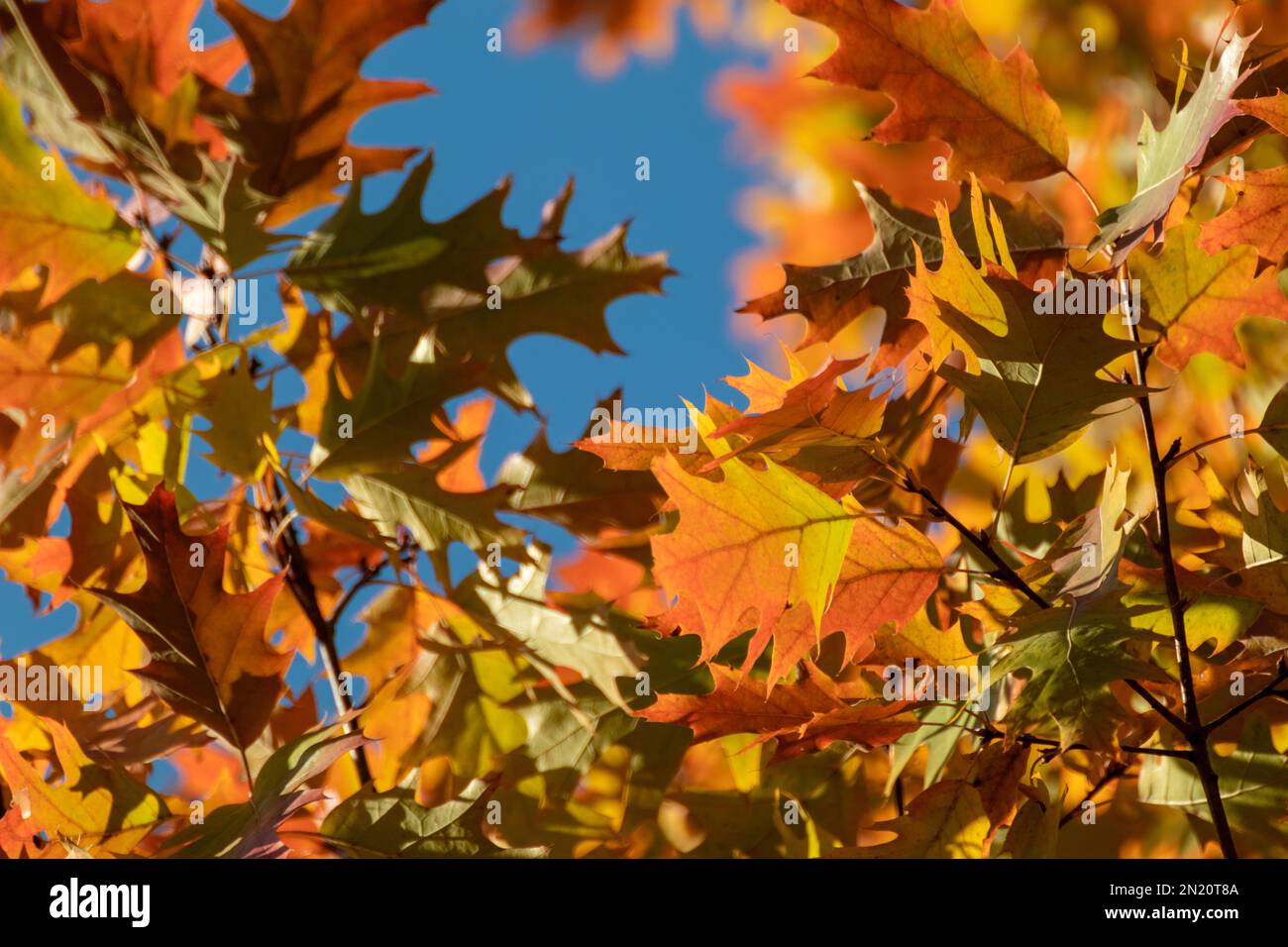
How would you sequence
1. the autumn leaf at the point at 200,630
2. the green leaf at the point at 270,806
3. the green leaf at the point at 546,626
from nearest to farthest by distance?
the green leaf at the point at 270,806 → the autumn leaf at the point at 200,630 → the green leaf at the point at 546,626

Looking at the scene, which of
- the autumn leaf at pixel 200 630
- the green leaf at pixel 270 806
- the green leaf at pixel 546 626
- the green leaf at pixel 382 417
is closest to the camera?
the green leaf at pixel 270 806

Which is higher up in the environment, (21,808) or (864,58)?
(864,58)

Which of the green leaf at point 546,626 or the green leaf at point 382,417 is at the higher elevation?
the green leaf at point 382,417

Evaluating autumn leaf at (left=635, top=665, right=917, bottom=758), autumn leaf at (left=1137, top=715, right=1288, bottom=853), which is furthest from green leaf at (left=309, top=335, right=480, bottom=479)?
autumn leaf at (left=1137, top=715, right=1288, bottom=853)

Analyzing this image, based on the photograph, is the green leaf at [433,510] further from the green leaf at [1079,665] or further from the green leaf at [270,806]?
the green leaf at [1079,665]

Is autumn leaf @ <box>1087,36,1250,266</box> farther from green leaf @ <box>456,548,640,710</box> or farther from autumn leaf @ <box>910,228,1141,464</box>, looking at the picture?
green leaf @ <box>456,548,640,710</box>

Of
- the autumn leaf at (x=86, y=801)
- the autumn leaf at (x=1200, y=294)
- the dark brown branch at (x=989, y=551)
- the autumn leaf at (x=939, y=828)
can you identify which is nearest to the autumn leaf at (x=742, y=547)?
the dark brown branch at (x=989, y=551)

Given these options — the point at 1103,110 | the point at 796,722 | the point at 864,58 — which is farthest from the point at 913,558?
the point at 1103,110

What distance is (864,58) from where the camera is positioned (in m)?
0.99

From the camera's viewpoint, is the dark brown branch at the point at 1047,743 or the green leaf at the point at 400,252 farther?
the green leaf at the point at 400,252
